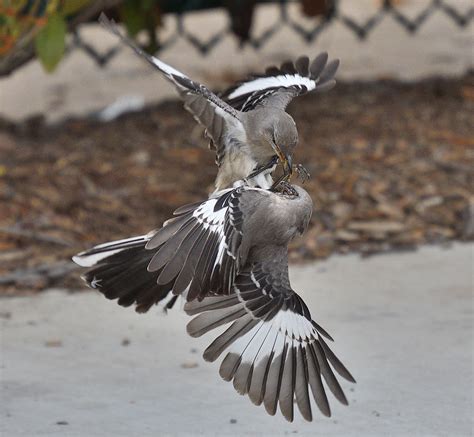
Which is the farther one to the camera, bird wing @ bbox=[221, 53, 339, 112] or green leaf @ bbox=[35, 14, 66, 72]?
green leaf @ bbox=[35, 14, 66, 72]

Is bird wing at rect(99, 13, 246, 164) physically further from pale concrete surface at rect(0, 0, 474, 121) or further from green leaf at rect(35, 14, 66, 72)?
pale concrete surface at rect(0, 0, 474, 121)

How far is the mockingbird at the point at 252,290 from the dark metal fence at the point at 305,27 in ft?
17.4

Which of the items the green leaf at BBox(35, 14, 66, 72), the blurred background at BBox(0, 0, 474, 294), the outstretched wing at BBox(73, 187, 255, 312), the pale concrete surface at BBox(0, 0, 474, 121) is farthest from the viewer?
the pale concrete surface at BBox(0, 0, 474, 121)

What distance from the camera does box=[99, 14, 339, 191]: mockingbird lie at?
4.61 m

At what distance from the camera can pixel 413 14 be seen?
1140cm

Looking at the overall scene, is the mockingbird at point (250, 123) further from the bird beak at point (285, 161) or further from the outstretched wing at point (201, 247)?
the outstretched wing at point (201, 247)

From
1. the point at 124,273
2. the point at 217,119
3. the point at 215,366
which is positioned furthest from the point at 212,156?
the point at 124,273

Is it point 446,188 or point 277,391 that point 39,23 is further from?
point 277,391

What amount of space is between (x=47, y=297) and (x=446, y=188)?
8.44 ft

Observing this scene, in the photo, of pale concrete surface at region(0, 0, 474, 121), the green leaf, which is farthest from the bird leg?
pale concrete surface at region(0, 0, 474, 121)

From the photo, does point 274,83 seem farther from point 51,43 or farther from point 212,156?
point 212,156

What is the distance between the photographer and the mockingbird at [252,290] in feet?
13.0

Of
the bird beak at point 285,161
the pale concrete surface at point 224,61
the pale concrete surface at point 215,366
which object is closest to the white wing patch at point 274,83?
the bird beak at point 285,161

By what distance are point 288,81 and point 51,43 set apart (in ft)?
5.41
